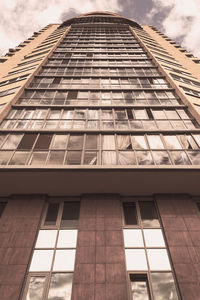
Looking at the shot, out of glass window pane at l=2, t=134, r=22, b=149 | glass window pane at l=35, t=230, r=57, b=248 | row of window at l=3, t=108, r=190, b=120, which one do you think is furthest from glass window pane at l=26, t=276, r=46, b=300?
row of window at l=3, t=108, r=190, b=120

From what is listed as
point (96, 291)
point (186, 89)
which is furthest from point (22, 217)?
point (186, 89)

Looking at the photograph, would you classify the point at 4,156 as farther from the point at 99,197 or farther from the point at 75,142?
the point at 99,197

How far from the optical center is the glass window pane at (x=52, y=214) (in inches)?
349

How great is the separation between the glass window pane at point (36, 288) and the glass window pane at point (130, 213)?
14.6ft

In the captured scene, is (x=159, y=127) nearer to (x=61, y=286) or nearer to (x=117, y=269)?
(x=117, y=269)

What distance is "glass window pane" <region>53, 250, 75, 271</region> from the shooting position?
7.22 metres

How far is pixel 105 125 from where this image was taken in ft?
40.1

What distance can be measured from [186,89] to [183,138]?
8777 millimetres

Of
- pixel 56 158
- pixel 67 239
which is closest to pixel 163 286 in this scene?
pixel 67 239

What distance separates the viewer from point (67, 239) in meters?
8.09

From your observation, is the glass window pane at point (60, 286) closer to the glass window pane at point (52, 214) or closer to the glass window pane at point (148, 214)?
the glass window pane at point (52, 214)

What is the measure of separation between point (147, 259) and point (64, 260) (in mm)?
3588

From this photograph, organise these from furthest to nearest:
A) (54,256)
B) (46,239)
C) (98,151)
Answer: (98,151) < (46,239) < (54,256)

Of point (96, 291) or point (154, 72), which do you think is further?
point (154, 72)
